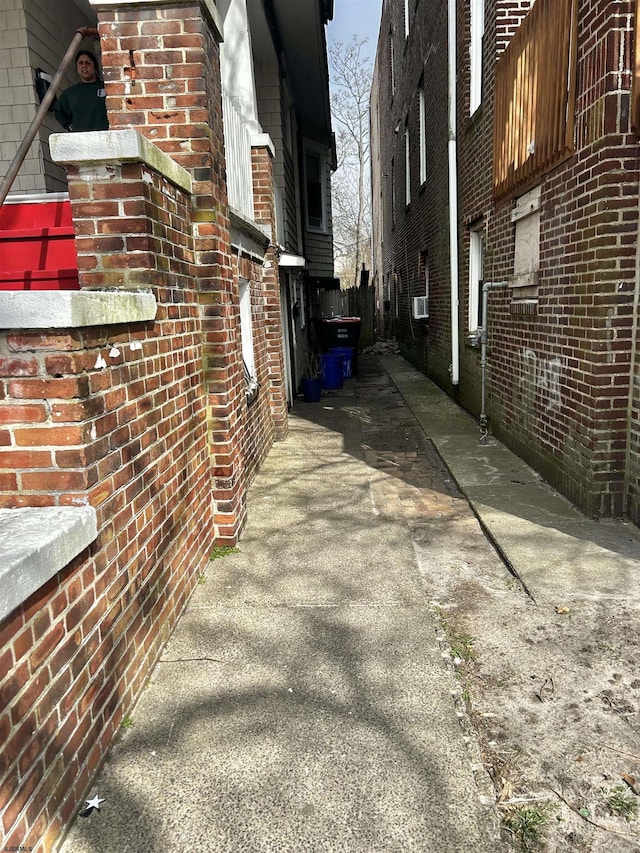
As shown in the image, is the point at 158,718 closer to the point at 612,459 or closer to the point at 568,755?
the point at 568,755

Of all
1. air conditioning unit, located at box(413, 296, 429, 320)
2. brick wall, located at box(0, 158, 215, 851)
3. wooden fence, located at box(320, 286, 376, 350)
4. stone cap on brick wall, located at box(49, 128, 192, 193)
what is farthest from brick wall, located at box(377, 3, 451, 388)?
stone cap on brick wall, located at box(49, 128, 192, 193)

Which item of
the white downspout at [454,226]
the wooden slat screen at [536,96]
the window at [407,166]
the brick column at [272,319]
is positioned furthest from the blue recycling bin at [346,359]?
the wooden slat screen at [536,96]

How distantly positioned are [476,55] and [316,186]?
278 inches

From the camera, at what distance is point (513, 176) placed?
5.82 metres

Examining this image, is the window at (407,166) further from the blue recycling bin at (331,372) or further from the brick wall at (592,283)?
the brick wall at (592,283)

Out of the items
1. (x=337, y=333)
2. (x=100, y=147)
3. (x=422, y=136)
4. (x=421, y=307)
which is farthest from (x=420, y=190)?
(x=100, y=147)

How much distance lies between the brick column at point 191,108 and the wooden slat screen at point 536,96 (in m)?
2.55

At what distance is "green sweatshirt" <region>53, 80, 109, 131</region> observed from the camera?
4.62 metres

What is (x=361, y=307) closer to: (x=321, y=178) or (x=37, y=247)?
(x=321, y=178)

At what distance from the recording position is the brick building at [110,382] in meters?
1.80

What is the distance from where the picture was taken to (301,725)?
7.64ft

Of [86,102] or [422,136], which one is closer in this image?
[86,102]

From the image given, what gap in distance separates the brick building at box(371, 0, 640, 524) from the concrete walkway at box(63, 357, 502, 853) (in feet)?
5.73

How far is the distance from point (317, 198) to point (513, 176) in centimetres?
917
